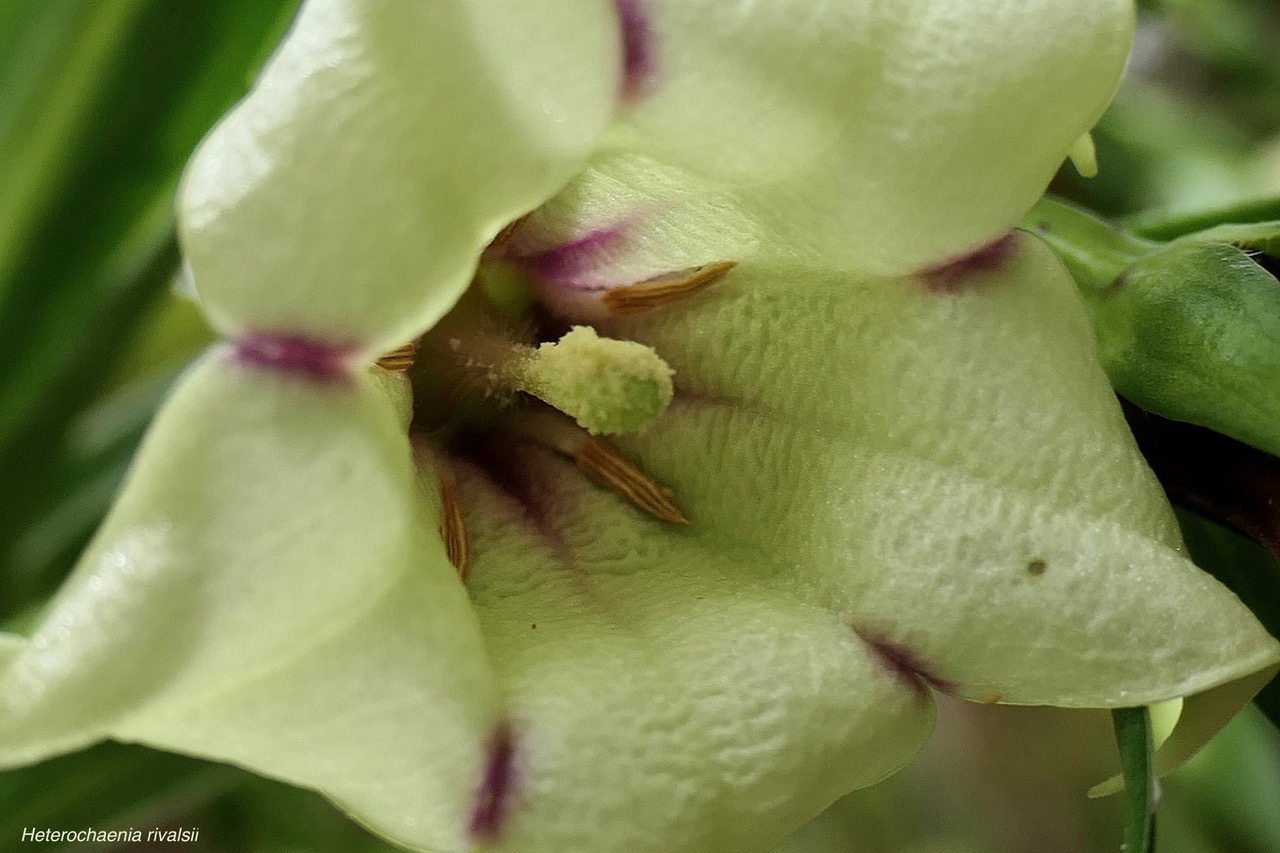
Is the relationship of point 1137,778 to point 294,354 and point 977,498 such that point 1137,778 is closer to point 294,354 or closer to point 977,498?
point 977,498

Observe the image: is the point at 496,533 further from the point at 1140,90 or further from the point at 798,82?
the point at 1140,90

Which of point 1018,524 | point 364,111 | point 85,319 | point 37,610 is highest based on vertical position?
point 364,111

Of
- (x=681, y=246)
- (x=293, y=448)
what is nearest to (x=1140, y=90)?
(x=681, y=246)

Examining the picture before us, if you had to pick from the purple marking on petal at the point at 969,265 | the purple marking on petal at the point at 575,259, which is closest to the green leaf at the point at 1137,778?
the purple marking on petal at the point at 969,265

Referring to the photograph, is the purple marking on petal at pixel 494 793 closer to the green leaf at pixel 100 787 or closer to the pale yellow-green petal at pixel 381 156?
the pale yellow-green petal at pixel 381 156

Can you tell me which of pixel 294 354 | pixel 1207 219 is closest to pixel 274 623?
pixel 294 354

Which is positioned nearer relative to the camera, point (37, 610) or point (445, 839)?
point (445, 839)
